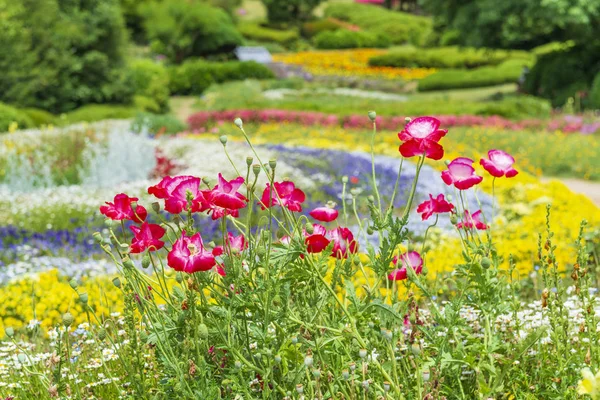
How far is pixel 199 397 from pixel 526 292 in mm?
3267

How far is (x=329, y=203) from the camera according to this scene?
2197 mm

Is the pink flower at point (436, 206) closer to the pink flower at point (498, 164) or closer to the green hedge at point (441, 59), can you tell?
the pink flower at point (498, 164)

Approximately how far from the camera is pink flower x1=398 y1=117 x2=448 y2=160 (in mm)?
2020

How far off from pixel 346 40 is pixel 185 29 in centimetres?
1201

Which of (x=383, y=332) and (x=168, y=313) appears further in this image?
(x=168, y=313)

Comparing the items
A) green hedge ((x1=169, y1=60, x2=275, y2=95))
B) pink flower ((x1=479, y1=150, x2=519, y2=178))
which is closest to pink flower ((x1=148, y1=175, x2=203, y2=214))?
pink flower ((x1=479, y1=150, x2=519, y2=178))

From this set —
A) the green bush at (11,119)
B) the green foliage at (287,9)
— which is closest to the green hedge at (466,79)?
the green bush at (11,119)

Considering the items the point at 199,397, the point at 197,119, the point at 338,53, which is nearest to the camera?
the point at 199,397

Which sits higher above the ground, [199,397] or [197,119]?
[199,397]

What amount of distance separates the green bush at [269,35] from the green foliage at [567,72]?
2415 centimetres

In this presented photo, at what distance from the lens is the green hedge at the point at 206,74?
26.1m

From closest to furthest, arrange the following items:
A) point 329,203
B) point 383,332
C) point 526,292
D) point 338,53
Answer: point 383,332
point 329,203
point 526,292
point 338,53

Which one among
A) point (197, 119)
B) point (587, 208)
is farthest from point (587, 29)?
point (587, 208)

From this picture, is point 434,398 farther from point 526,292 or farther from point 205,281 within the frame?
point 526,292
